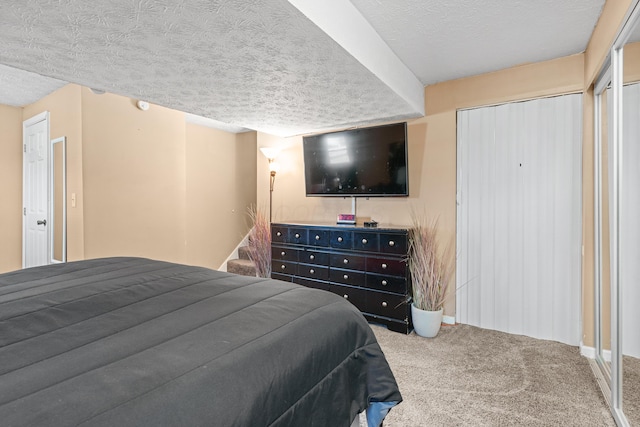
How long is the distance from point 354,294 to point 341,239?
54cm

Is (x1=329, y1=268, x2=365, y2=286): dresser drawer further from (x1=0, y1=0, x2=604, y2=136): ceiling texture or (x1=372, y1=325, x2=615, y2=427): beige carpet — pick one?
(x1=0, y1=0, x2=604, y2=136): ceiling texture

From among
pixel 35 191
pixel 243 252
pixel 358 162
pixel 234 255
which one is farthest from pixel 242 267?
pixel 35 191

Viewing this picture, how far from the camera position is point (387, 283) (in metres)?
2.96

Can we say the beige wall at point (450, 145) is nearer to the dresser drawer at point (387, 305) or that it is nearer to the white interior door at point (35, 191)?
the dresser drawer at point (387, 305)

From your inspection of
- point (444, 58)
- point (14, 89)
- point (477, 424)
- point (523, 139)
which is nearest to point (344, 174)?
point (444, 58)

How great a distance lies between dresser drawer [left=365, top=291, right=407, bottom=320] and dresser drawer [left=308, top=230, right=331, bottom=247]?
0.68m

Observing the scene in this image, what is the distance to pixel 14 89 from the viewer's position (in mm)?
3318

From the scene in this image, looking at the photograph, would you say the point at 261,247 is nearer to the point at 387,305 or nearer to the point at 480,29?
the point at 387,305

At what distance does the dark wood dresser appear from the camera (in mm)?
2902

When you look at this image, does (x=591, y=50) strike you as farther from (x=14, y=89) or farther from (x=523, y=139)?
(x=14, y=89)

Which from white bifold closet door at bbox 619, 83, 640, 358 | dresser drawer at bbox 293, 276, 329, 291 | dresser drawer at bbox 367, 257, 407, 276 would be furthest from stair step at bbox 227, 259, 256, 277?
white bifold closet door at bbox 619, 83, 640, 358

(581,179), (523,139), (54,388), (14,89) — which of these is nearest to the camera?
(54,388)

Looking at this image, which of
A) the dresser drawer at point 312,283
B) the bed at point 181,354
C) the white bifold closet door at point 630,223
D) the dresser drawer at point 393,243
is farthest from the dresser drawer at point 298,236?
the white bifold closet door at point 630,223

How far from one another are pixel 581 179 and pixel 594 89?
0.67m
